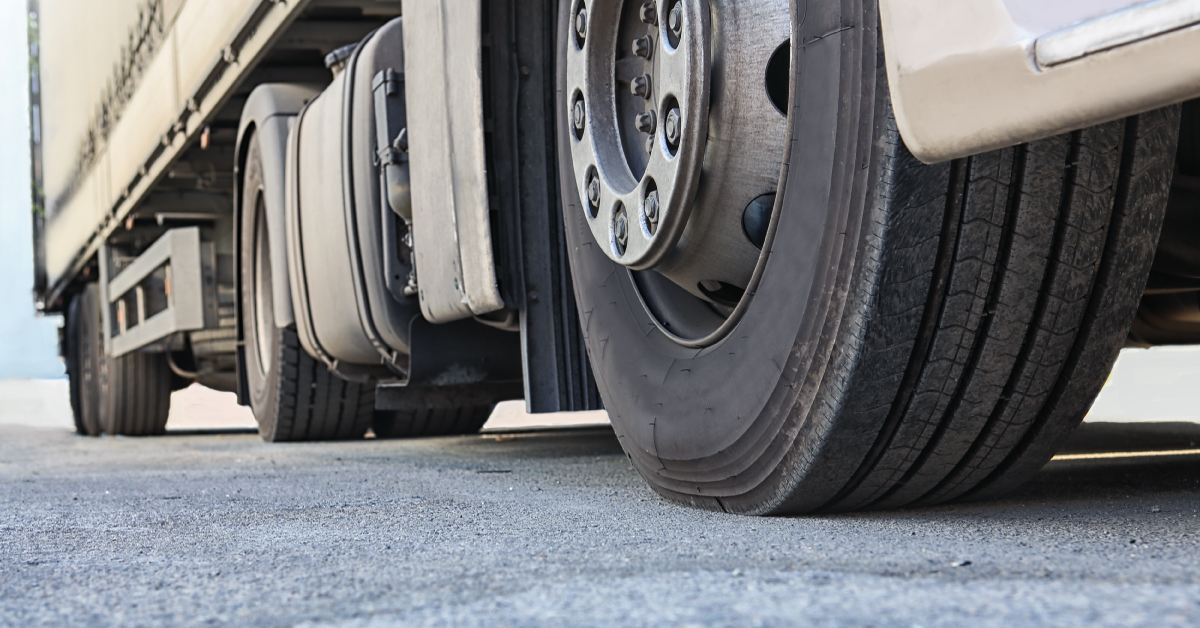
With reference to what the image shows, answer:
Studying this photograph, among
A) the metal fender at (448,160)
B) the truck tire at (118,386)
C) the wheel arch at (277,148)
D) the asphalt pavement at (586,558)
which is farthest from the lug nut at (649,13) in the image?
the truck tire at (118,386)

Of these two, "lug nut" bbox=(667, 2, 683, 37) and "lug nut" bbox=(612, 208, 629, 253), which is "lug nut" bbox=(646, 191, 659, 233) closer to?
"lug nut" bbox=(612, 208, 629, 253)

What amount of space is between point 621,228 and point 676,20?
360mm

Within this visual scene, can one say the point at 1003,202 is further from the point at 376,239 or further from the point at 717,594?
the point at 376,239

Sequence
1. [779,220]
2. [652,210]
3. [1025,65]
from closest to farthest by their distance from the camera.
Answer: [1025,65] → [779,220] → [652,210]

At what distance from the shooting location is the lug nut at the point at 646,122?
5.68 ft

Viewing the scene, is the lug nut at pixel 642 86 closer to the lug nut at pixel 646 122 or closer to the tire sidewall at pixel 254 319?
the lug nut at pixel 646 122

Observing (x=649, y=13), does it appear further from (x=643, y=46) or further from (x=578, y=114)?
(x=578, y=114)

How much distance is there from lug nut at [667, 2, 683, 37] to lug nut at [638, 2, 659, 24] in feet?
0.37

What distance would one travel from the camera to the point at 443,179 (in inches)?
96.9

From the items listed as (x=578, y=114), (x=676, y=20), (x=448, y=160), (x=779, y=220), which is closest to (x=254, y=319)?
(x=448, y=160)

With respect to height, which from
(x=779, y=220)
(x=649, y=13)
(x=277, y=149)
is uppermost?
(x=277, y=149)

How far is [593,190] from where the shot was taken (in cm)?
192

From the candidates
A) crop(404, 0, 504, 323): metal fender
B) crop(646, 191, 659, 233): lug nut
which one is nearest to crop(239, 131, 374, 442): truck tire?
crop(404, 0, 504, 323): metal fender

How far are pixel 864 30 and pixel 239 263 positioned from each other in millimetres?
3843
